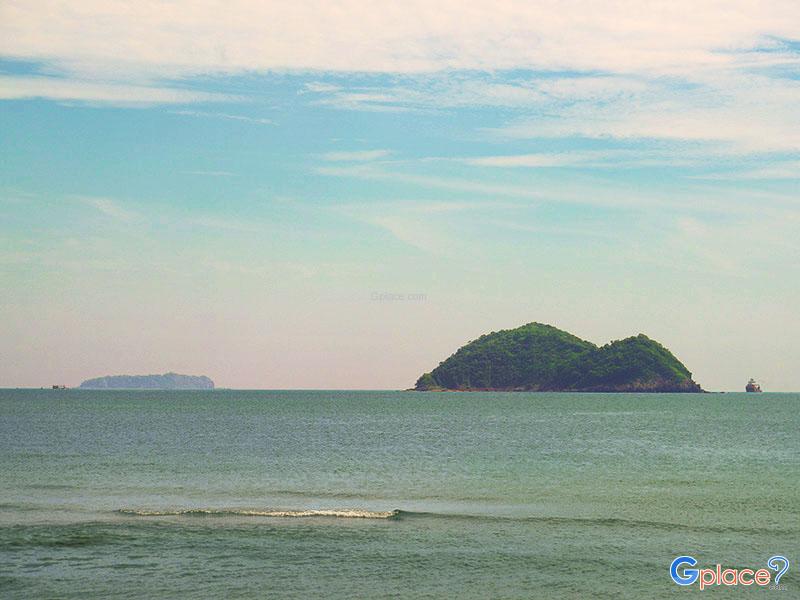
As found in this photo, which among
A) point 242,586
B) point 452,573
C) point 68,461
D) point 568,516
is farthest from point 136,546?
point 68,461

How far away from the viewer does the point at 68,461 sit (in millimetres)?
69562

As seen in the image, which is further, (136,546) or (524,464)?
(524,464)

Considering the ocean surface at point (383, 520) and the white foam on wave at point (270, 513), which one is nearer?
the ocean surface at point (383, 520)

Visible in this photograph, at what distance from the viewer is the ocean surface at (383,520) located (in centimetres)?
3147

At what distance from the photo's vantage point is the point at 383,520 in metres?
42.5

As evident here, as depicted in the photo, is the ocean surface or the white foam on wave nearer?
the ocean surface

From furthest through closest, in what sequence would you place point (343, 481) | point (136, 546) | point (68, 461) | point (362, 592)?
1. point (68, 461)
2. point (343, 481)
3. point (136, 546)
4. point (362, 592)

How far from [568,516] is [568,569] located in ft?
36.6

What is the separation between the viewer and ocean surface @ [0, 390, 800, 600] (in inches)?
1239

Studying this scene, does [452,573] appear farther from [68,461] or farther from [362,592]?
[68,461]

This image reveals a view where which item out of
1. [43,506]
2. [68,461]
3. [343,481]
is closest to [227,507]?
[43,506]

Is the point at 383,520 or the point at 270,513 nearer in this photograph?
the point at 383,520

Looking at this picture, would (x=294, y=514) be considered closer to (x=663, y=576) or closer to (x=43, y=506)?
(x=43, y=506)

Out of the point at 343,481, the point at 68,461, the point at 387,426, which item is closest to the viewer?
the point at 343,481
